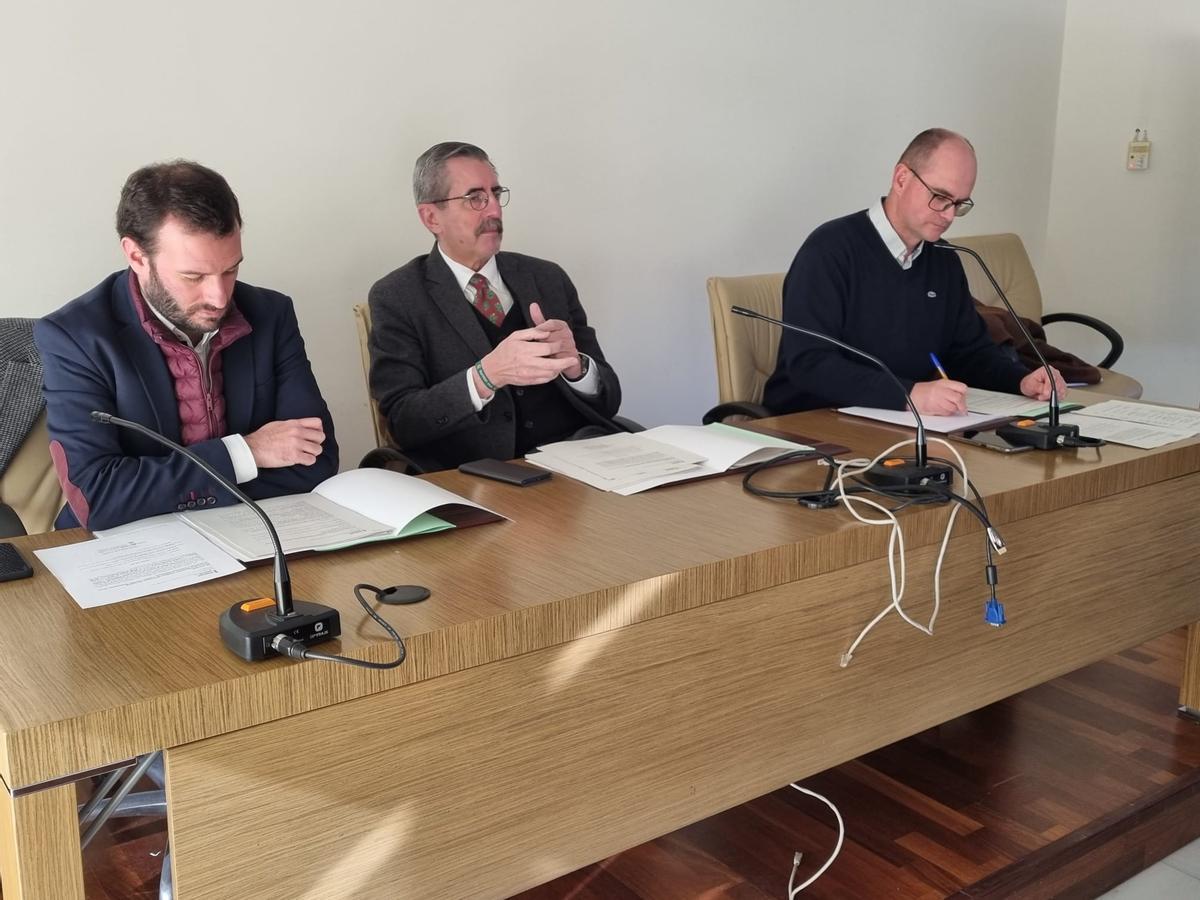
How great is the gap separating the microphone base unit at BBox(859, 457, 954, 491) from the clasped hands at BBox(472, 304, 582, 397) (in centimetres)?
64

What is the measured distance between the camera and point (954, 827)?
204 centimetres

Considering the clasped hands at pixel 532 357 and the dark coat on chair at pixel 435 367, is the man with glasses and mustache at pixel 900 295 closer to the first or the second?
the dark coat on chair at pixel 435 367

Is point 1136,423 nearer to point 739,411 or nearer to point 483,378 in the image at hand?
point 739,411

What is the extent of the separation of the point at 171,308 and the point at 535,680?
0.93m

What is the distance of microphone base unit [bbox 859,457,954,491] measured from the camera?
1799 mm

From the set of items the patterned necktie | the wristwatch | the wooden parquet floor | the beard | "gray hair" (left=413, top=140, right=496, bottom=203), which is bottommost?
Answer: the wooden parquet floor

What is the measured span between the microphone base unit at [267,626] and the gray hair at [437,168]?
5.00 ft

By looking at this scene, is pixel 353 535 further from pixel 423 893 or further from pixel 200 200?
pixel 200 200

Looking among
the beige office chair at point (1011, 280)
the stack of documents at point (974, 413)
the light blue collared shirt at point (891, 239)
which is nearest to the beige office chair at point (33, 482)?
the stack of documents at point (974, 413)

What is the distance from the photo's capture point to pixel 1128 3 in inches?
173

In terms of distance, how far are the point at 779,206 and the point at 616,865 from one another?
8.43ft

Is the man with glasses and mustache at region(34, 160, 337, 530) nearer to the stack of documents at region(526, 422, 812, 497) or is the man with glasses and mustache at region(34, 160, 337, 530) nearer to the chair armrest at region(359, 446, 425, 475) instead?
the chair armrest at region(359, 446, 425, 475)

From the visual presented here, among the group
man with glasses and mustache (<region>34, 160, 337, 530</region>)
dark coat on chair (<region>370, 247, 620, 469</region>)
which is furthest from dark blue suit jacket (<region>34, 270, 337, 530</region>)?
dark coat on chair (<region>370, 247, 620, 469</region>)

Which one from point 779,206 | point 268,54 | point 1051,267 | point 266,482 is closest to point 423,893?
point 266,482
